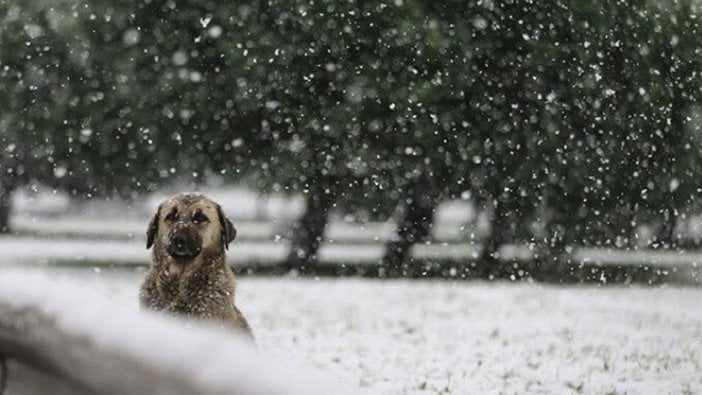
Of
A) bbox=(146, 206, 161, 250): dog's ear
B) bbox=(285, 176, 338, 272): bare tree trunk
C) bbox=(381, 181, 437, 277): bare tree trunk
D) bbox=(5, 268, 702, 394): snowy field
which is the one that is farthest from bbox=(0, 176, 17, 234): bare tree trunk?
bbox=(146, 206, 161, 250): dog's ear

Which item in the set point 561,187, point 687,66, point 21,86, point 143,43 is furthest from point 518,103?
point 21,86

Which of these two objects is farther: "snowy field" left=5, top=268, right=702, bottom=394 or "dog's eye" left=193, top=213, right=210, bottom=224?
"snowy field" left=5, top=268, right=702, bottom=394

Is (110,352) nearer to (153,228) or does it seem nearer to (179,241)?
(179,241)

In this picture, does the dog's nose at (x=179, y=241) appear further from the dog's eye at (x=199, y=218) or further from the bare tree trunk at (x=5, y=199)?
the bare tree trunk at (x=5, y=199)

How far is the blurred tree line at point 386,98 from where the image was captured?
20.8 m

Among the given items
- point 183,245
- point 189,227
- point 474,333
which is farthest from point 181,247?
point 474,333

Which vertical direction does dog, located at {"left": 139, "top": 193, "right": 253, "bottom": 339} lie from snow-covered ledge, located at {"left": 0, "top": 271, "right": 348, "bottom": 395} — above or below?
above

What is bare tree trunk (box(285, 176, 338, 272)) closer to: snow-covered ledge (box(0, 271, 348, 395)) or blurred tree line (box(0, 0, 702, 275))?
blurred tree line (box(0, 0, 702, 275))

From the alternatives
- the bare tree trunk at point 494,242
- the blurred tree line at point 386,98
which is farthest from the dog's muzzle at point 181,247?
the bare tree trunk at point 494,242

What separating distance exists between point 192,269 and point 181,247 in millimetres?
155

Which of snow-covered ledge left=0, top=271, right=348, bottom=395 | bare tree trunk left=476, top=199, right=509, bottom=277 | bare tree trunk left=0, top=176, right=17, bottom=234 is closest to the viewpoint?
snow-covered ledge left=0, top=271, right=348, bottom=395

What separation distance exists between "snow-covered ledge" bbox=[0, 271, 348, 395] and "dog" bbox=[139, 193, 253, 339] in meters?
4.22

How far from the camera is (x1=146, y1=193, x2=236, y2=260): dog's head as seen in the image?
596 cm

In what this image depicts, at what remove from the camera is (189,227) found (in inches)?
237
